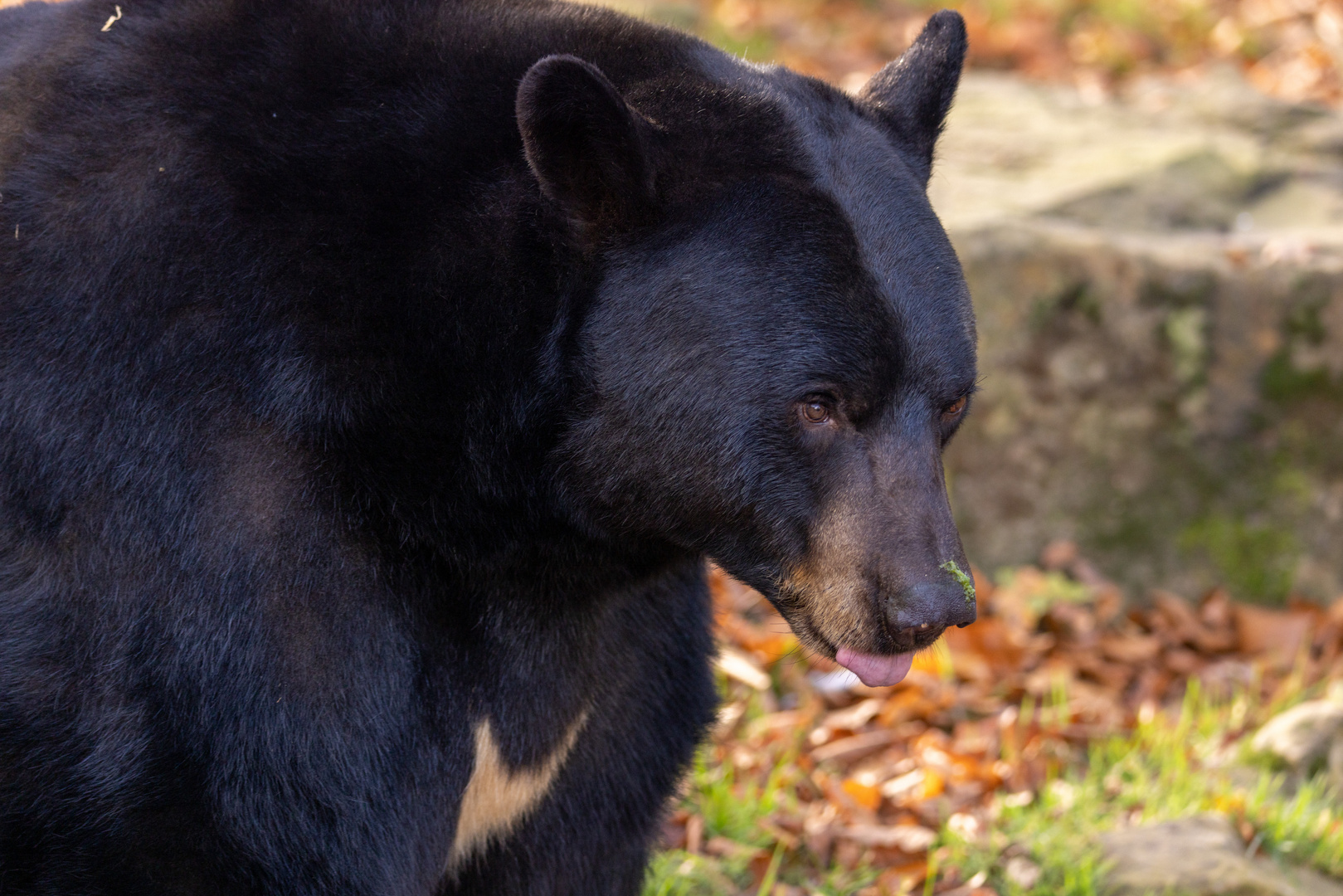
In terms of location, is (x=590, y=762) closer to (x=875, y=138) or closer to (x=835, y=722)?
(x=875, y=138)

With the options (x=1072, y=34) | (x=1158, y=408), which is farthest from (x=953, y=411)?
(x=1072, y=34)

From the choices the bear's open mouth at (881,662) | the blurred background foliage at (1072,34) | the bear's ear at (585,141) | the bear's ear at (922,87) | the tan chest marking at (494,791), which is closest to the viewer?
the bear's ear at (585,141)

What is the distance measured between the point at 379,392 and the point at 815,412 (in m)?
0.80

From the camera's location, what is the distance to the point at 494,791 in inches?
118

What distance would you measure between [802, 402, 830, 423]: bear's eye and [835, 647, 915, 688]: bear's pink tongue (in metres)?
0.45

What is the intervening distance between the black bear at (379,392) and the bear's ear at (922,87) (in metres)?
0.20

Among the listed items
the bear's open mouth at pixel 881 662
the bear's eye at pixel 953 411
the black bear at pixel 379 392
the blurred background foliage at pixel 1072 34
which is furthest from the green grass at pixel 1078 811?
the blurred background foliage at pixel 1072 34

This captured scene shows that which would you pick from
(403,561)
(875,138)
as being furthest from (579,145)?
(403,561)

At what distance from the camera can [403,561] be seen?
8.96 ft

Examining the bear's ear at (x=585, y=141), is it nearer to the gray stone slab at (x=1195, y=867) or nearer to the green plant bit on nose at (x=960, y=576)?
the green plant bit on nose at (x=960, y=576)

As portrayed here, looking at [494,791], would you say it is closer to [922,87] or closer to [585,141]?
[585,141]

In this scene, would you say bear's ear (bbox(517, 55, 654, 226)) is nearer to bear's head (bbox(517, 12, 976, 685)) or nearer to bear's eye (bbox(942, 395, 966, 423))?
bear's head (bbox(517, 12, 976, 685))

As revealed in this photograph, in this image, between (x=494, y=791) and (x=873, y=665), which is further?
(x=494, y=791)

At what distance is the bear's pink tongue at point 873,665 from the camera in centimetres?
277
